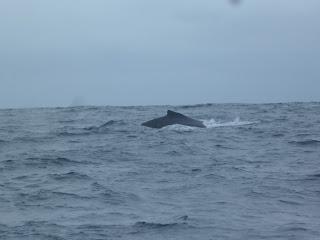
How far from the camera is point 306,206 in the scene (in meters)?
11.8

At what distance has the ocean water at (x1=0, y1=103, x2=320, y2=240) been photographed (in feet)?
32.9

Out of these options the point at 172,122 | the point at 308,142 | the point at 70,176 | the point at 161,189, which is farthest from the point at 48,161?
the point at 172,122

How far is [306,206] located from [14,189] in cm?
601

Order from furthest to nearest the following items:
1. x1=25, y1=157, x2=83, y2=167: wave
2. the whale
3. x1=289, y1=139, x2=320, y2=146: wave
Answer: the whale < x1=289, y1=139, x2=320, y2=146: wave < x1=25, y1=157, x2=83, y2=167: wave

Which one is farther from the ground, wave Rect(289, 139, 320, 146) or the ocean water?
wave Rect(289, 139, 320, 146)

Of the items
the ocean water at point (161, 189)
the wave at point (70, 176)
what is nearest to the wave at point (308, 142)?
the ocean water at point (161, 189)

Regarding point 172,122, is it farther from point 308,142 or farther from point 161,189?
point 161,189

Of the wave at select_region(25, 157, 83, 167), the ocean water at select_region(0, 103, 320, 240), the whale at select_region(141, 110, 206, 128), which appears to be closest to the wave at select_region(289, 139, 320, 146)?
the ocean water at select_region(0, 103, 320, 240)

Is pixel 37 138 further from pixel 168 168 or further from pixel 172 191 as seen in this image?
pixel 172 191

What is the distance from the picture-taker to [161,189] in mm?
13461

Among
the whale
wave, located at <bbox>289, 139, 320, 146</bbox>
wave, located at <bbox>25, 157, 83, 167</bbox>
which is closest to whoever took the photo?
wave, located at <bbox>25, 157, 83, 167</bbox>

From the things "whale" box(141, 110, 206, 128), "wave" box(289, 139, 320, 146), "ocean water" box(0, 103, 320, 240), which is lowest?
"ocean water" box(0, 103, 320, 240)

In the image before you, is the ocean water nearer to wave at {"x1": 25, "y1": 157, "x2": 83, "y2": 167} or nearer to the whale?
wave at {"x1": 25, "y1": 157, "x2": 83, "y2": 167}

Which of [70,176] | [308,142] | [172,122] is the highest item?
[172,122]
